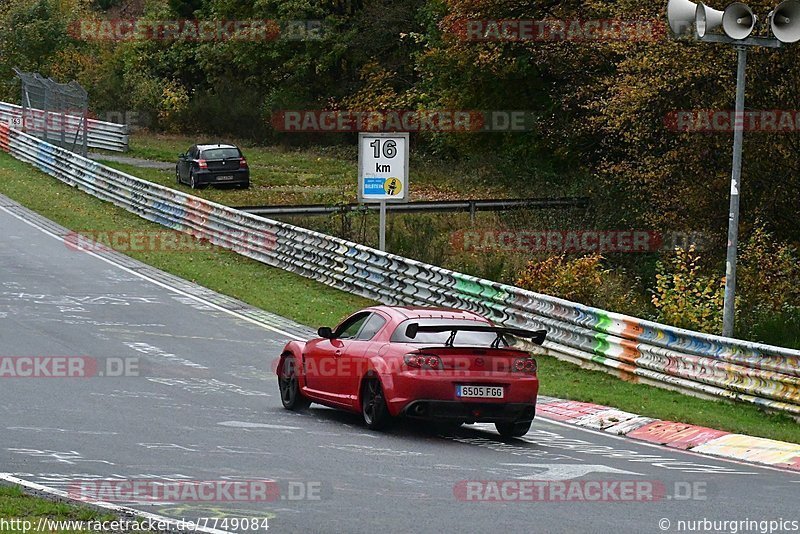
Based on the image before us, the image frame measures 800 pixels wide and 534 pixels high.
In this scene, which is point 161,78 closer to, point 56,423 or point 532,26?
point 532,26

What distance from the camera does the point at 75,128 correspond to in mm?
51094

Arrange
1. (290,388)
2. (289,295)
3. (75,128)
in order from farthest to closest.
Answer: (75,128), (289,295), (290,388)

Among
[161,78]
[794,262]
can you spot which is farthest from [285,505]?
[161,78]

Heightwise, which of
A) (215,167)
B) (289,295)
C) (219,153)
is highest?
(219,153)

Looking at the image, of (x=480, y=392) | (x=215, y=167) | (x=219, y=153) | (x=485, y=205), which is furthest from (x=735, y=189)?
(x=219, y=153)

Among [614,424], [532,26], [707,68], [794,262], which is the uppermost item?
[532,26]

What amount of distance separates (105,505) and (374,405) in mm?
5117

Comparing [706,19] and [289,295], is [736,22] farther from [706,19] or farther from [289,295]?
[289,295]

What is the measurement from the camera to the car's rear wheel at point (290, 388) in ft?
52.1

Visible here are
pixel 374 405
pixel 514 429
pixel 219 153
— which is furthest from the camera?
pixel 219 153

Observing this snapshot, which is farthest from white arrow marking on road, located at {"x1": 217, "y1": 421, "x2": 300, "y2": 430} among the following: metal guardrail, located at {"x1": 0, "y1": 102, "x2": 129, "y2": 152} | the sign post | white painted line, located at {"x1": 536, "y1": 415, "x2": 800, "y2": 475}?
metal guardrail, located at {"x1": 0, "y1": 102, "x2": 129, "y2": 152}

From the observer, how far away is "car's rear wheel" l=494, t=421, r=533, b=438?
1436 centimetres

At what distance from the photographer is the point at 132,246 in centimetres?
3325

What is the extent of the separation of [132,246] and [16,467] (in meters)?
22.6
